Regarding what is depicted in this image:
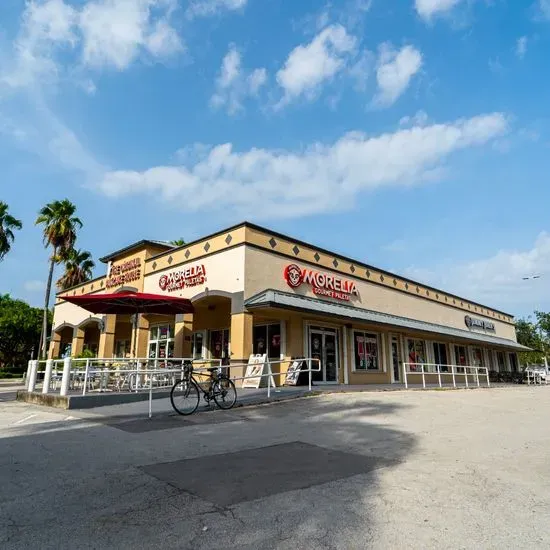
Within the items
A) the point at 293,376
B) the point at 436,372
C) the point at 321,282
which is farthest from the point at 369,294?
the point at 293,376

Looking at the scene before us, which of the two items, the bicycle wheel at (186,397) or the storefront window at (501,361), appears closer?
the bicycle wheel at (186,397)

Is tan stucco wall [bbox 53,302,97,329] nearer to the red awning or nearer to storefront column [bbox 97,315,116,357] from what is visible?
storefront column [bbox 97,315,116,357]

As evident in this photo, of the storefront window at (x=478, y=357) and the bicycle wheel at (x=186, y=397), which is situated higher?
the storefront window at (x=478, y=357)

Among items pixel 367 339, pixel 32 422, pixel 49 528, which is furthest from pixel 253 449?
pixel 367 339

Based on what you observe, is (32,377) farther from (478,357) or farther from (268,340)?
(478,357)

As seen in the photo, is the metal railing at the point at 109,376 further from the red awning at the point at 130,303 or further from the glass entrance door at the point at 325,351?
the glass entrance door at the point at 325,351

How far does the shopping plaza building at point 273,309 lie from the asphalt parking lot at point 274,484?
687cm

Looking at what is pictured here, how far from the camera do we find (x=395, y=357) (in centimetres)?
2300

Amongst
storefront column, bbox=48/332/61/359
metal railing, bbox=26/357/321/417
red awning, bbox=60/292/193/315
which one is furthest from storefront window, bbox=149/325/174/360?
storefront column, bbox=48/332/61/359

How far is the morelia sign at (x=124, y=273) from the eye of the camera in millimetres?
21844

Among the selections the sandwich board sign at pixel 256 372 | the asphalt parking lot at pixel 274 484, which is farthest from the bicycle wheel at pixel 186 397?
the sandwich board sign at pixel 256 372

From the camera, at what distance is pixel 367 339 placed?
69.3 ft

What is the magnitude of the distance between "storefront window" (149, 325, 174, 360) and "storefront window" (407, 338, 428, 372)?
40.6 ft

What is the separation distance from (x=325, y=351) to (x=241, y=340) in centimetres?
468
